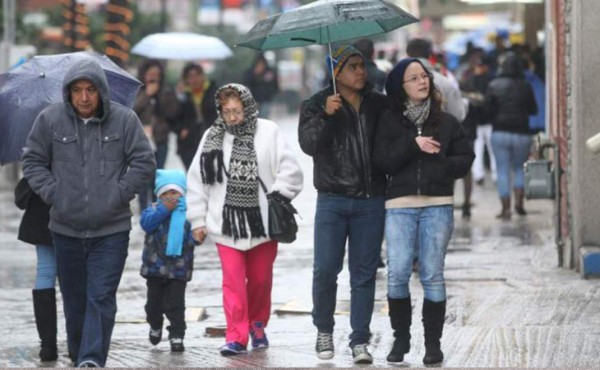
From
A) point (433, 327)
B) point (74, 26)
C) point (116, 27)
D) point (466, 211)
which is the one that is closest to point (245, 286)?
point (433, 327)

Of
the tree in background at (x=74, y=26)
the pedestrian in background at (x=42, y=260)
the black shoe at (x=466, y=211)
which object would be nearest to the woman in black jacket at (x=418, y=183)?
the pedestrian in background at (x=42, y=260)

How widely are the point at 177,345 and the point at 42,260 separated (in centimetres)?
104

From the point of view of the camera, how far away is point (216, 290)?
14.2 metres

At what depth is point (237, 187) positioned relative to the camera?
1073 centimetres

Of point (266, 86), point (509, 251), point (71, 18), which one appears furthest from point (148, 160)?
point (71, 18)

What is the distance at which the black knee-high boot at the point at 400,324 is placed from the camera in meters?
10.1

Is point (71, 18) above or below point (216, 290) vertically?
above

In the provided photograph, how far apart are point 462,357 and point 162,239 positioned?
2.14 m

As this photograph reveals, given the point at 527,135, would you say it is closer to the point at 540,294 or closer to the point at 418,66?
the point at 540,294

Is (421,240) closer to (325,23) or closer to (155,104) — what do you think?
(325,23)

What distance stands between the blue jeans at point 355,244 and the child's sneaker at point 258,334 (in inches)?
31.6

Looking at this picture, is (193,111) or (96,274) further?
(193,111)

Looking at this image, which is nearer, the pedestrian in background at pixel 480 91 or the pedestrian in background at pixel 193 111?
the pedestrian in background at pixel 193 111

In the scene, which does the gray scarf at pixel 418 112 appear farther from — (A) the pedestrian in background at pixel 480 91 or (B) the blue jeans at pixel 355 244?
(A) the pedestrian in background at pixel 480 91
